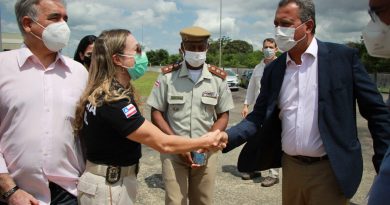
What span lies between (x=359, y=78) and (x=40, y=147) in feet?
7.03

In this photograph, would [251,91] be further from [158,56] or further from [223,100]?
[158,56]

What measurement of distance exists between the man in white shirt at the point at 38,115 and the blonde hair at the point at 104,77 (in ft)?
0.37

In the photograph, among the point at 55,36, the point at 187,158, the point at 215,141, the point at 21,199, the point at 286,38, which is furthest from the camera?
the point at 187,158

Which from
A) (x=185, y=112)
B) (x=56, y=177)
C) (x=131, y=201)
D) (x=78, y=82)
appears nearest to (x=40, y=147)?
(x=56, y=177)

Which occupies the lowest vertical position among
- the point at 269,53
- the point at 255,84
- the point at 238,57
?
the point at 238,57

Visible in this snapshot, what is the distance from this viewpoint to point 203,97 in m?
3.92

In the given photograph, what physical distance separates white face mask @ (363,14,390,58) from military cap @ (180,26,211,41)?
2108mm

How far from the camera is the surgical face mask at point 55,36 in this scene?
2.40 meters

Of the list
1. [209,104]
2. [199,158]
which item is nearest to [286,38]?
[209,104]

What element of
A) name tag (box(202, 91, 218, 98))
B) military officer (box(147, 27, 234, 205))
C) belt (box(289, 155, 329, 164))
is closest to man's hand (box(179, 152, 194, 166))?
military officer (box(147, 27, 234, 205))

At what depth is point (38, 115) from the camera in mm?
2281

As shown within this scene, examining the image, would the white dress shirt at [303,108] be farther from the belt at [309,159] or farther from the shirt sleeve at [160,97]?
the shirt sleeve at [160,97]

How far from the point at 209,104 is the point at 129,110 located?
174cm

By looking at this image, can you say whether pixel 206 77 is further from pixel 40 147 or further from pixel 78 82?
pixel 40 147
